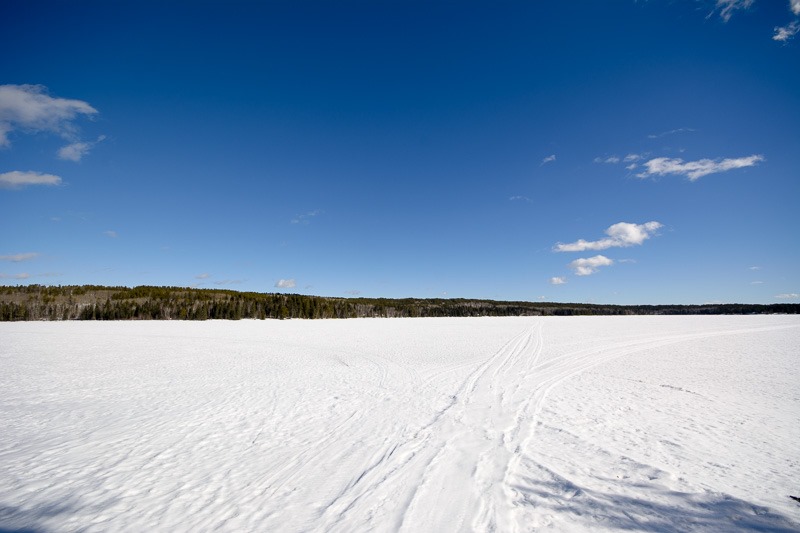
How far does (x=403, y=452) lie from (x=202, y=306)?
10949 cm

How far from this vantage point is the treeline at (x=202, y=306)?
92625 mm

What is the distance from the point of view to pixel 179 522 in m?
4.17

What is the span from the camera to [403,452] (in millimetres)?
6234

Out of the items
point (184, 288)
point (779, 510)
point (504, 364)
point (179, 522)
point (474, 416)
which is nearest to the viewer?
point (179, 522)

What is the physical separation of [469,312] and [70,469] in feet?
503

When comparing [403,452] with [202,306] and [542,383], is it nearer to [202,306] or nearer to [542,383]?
[542,383]

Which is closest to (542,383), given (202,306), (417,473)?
(417,473)

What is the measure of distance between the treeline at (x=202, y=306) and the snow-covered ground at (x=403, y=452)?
90.5m

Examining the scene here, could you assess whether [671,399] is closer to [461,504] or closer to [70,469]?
[461,504]

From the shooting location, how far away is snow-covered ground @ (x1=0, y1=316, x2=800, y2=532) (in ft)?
14.2

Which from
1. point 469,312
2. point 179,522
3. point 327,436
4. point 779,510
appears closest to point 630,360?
point 779,510

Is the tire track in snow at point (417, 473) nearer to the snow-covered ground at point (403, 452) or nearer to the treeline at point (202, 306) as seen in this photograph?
the snow-covered ground at point (403, 452)

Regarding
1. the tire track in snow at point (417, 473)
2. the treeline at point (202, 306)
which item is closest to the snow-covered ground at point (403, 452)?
the tire track in snow at point (417, 473)

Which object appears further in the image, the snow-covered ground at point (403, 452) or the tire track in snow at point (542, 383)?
the tire track in snow at point (542, 383)
